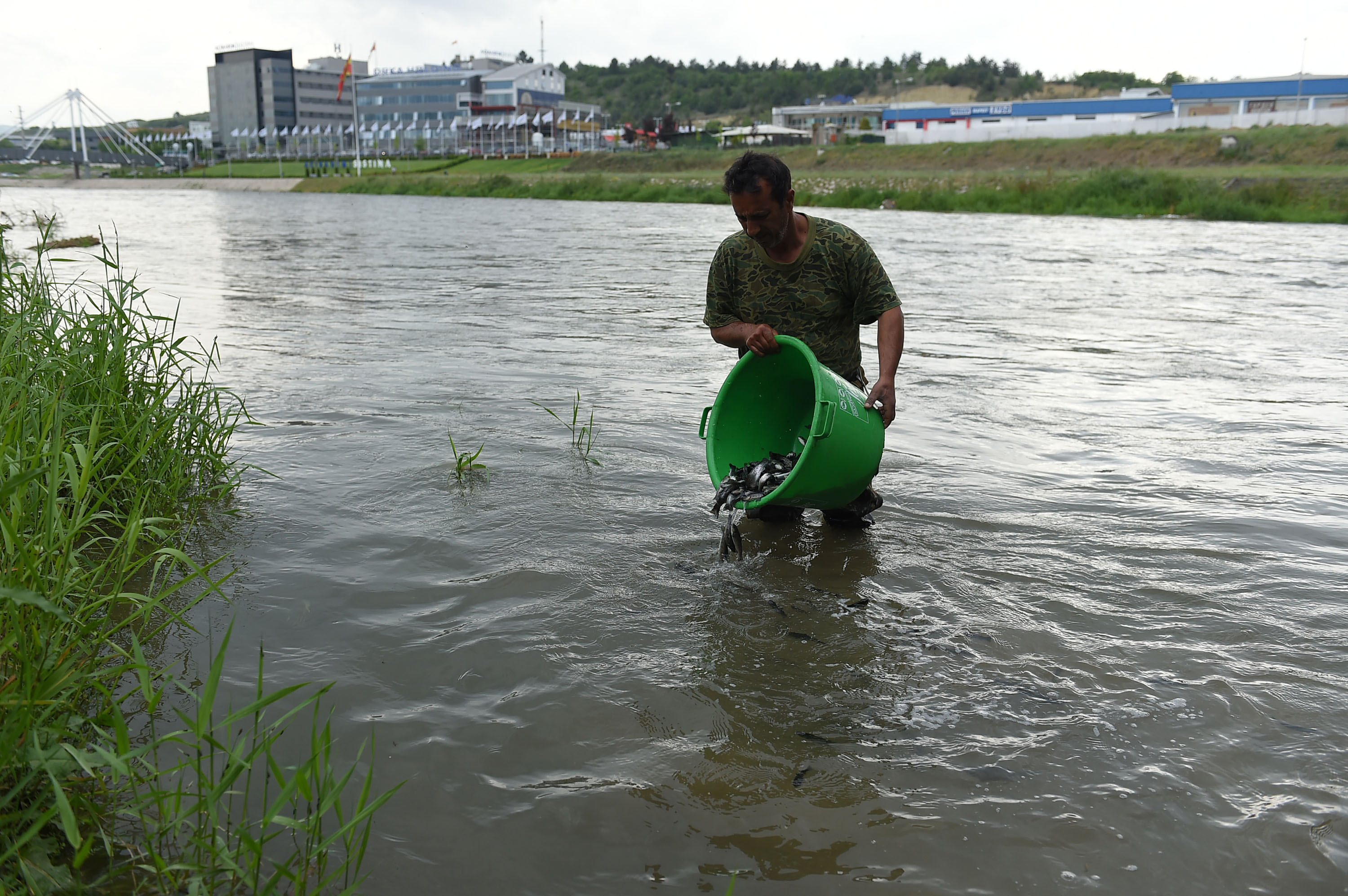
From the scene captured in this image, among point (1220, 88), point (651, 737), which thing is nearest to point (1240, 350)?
point (651, 737)

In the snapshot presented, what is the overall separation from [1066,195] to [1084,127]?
3324 centimetres

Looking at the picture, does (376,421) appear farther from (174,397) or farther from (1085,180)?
(1085,180)

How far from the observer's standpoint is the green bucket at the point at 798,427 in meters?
3.36

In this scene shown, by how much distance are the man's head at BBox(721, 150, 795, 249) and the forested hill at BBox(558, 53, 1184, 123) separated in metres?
132

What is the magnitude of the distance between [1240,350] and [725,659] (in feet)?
24.1

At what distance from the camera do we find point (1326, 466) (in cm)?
505

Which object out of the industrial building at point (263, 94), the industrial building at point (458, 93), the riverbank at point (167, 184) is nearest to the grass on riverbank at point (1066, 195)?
the riverbank at point (167, 184)

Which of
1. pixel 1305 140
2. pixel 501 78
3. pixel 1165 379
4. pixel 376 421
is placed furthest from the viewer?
pixel 501 78

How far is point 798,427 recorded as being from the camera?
4.24 m

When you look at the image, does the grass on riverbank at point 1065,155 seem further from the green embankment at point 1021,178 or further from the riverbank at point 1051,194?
the riverbank at point 1051,194

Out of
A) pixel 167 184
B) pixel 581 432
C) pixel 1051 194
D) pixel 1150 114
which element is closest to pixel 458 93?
pixel 167 184

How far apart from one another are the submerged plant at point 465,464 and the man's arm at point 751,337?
1.32 meters

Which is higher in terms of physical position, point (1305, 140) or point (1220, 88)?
point (1220, 88)

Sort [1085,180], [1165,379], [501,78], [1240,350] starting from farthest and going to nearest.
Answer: [501,78] → [1085,180] → [1240,350] → [1165,379]
